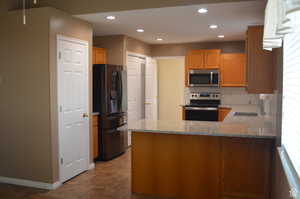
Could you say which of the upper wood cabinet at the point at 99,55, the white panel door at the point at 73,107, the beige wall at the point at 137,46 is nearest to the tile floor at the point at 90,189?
the white panel door at the point at 73,107

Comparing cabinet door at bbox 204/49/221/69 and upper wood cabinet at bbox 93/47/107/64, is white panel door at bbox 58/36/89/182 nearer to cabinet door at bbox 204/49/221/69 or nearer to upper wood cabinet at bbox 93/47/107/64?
upper wood cabinet at bbox 93/47/107/64

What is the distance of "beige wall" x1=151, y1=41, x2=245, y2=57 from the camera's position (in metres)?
6.81

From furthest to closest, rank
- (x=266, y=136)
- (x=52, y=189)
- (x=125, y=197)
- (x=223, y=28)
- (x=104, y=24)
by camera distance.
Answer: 1. (x=223, y=28)
2. (x=104, y=24)
3. (x=52, y=189)
4. (x=125, y=197)
5. (x=266, y=136)

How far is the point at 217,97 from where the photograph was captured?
23.0ft

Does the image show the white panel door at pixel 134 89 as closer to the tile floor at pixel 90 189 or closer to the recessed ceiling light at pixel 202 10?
the tile floor at pixel 90 189

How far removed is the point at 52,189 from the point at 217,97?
4.46 m

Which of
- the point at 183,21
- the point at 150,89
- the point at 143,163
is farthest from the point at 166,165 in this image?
the point at 150,89

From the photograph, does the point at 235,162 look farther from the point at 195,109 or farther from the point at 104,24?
the point at 195,109

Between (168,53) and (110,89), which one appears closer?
(110,89)

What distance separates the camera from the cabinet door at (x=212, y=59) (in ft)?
21.9

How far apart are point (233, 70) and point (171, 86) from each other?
94.0 inches

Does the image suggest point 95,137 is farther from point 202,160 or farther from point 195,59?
point 195,59

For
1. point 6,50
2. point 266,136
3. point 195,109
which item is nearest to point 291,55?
point 266,136

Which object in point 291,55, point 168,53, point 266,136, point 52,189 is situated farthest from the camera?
point 168,53
